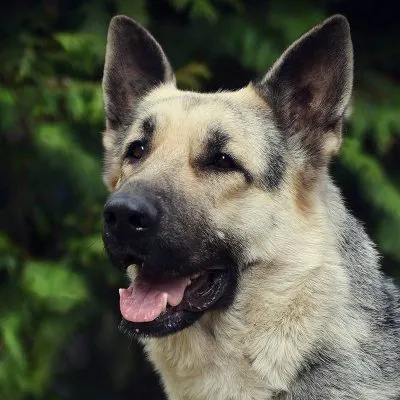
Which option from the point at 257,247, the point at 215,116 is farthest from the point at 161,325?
the point at 215,116

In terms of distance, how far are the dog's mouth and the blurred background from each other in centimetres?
238

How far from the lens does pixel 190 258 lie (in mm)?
3943

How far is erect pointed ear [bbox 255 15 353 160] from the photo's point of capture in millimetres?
4266

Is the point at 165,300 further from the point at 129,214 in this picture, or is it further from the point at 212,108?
the point at 212,108

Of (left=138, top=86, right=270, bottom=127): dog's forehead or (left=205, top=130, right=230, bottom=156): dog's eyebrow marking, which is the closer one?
(left=205, top=130, right=230, bottom=156): dog's eyebrow marking

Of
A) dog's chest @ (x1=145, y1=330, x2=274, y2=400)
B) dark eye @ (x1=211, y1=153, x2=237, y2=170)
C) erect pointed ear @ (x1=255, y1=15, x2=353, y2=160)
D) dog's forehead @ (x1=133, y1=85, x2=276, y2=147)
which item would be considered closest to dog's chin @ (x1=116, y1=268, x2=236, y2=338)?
dog's chest @ (x1=145, y1=330, x2=274, y2=400)

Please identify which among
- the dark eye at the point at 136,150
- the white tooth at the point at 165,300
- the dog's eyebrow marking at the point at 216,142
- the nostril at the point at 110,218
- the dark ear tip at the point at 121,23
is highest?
the dark ear tip at the point at 121,23

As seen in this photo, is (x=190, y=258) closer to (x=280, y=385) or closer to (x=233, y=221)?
(x=233, y=221)

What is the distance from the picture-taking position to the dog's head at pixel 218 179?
3.90m

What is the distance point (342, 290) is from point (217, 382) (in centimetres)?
69

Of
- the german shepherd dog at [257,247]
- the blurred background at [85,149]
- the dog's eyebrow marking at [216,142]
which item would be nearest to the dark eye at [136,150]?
the german shepherd dog at [257,247]

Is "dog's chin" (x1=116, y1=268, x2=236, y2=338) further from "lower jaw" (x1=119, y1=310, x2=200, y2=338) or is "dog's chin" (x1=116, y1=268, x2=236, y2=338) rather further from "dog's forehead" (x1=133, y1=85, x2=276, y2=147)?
"dog's forehead" (x1=133, y1=85, x2=276, y2=147)

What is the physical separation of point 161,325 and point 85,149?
11.1 feet

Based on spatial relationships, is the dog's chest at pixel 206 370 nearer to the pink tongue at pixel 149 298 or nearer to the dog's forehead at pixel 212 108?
the pink tongue at pixel 149 298
